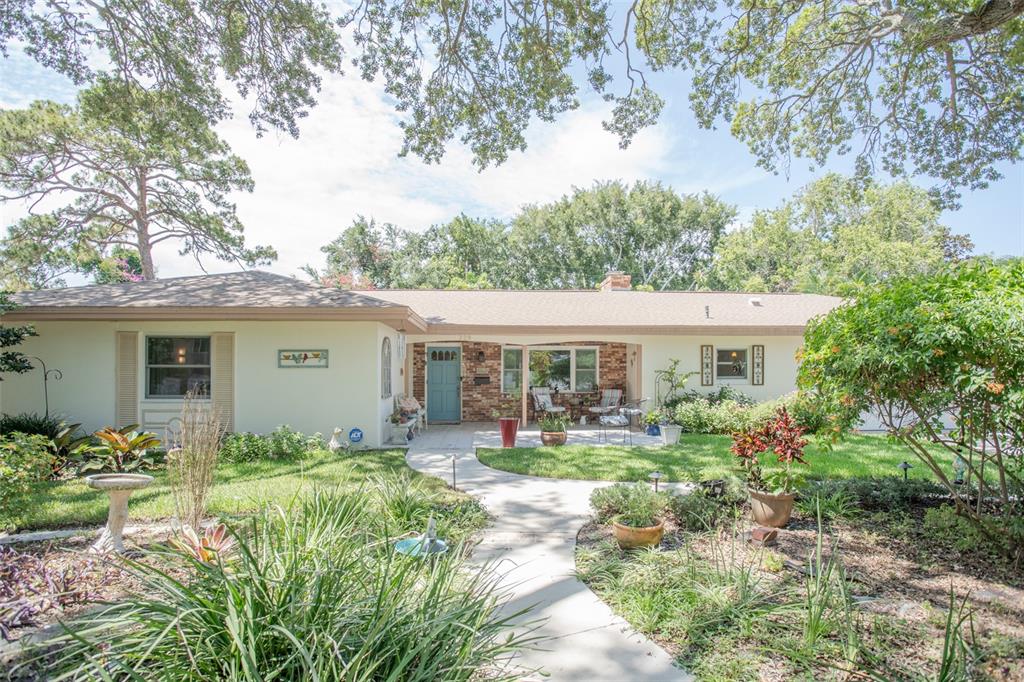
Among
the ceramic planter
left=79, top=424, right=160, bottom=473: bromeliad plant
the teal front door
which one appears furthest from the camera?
the teal front door

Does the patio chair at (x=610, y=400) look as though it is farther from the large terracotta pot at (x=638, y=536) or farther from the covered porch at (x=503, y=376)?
the large terracotta pot at (x=638, y=536)

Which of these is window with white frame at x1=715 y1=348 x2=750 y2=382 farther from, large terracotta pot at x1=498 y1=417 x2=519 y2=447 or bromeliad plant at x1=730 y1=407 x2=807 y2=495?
bromeliad plant at x1=730 y1=407 x2=807 y2=495

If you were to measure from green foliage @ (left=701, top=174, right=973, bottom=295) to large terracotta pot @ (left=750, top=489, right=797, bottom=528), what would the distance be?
2542 cm

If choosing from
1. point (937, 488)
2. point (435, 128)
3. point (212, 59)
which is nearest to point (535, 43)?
point (435, 128)

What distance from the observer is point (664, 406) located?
1226 cm

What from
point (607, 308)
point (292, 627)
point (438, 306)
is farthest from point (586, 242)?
point (292, 627)

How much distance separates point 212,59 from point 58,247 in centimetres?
1184

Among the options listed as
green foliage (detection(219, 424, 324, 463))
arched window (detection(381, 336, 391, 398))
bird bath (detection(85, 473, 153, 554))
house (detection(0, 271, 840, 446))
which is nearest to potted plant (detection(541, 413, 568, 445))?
house (detection(0, 271, 840, 446))

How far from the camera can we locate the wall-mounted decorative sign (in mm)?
9734

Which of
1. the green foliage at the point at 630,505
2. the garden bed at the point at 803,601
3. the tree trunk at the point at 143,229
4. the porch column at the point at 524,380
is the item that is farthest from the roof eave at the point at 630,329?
the tree trunk at the point at 143,229

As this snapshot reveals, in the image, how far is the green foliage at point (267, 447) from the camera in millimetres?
8672

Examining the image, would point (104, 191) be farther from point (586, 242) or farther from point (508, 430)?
point (586, 242)

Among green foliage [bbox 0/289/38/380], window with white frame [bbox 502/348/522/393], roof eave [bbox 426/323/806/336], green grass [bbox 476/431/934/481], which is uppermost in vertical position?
roof eave [bbox 426/323/806/336]

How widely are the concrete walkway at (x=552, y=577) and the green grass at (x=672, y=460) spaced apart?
53cm
